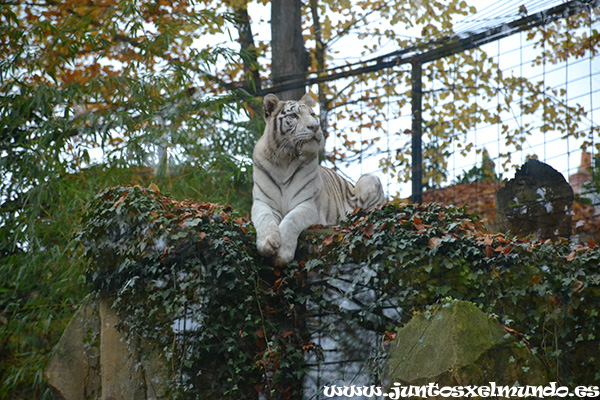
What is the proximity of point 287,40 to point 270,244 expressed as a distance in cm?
432

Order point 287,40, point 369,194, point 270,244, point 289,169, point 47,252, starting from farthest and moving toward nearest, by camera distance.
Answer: point 287,40 < point 47,252 < point 369,194 < point 289,169 < point 270,244

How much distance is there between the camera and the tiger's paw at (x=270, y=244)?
14.0 feet

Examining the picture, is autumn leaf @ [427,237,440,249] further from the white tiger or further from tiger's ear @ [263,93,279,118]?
tiger's ear @ [263,93,279,118]

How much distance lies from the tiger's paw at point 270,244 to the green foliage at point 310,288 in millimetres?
75

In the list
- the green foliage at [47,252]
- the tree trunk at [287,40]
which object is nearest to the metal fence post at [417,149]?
the green foliage at [47,252]

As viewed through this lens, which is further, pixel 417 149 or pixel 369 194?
pixel 417 149

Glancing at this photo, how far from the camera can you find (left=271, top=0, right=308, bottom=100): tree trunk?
8047mm

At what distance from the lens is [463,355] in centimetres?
316

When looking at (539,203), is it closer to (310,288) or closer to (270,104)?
(270,104)

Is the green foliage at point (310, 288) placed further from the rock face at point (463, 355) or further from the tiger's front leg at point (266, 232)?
the rock face at point (463, 355)

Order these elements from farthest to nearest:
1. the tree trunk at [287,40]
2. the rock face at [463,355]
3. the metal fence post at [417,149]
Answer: the tree trunk at [287,40] → the metal fence post at [417,149] → the rock face at [463,355]

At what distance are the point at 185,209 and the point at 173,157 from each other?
6.40 ft

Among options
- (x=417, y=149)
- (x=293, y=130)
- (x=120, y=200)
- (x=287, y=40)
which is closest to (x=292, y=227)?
(x=293, y=130)

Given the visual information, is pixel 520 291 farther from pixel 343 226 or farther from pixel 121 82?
pixel 121 82
